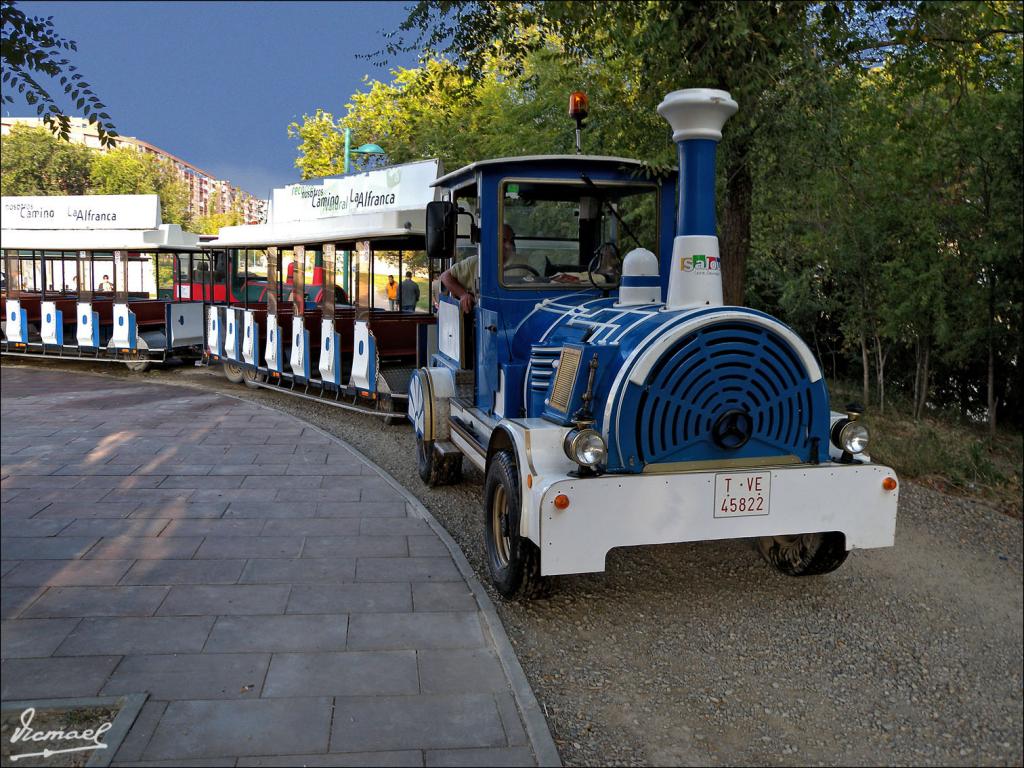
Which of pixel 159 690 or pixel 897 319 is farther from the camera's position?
pixel 897 319

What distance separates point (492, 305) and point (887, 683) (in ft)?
10.8

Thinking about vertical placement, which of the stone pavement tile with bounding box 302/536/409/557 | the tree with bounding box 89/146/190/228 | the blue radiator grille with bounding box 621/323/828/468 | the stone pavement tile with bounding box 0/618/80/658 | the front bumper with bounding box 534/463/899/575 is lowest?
the stone pavement tile with bounding box 302/536/409/557

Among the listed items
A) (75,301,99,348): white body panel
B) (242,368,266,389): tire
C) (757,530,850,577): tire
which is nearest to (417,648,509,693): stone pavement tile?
(757,530,850,577): tire

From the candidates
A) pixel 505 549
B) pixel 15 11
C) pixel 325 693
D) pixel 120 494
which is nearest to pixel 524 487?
pixel 505 549

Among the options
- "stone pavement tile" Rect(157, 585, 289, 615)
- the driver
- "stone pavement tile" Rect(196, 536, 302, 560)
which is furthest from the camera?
the driver

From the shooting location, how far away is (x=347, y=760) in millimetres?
3008

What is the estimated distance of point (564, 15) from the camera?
7.57m

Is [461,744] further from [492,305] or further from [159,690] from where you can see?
[492,305]

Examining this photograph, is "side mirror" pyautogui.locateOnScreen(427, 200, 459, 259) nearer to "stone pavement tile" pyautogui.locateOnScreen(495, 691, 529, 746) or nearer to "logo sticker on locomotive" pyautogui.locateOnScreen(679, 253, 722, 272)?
"logo sticker on locomotive" pyautogui.locateOnScreen(679, 253, 722, 272)

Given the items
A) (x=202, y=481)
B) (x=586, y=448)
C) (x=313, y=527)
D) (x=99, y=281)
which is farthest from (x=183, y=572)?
(x=99, y=281)

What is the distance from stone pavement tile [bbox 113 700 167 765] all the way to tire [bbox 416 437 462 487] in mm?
3995

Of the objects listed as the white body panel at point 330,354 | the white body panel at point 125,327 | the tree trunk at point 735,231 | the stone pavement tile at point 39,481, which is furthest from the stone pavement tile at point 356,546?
the white body panel at point 125,327

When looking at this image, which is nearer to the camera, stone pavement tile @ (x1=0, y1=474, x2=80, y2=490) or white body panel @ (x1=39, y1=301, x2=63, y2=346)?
stone pavement tile @ (x1=0, y1=474, x2=80, y2=490)

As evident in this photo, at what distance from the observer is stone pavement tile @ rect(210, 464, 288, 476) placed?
7.55 m
